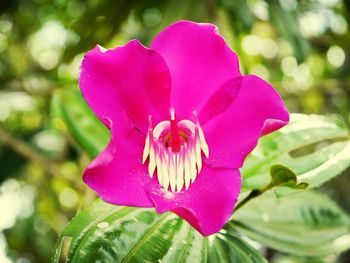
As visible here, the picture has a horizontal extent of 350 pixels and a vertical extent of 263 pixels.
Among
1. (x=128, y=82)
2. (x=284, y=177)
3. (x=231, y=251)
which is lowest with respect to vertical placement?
(x=231, y=251)

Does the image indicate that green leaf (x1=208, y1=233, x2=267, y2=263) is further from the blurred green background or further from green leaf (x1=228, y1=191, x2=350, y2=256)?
the blurred green background

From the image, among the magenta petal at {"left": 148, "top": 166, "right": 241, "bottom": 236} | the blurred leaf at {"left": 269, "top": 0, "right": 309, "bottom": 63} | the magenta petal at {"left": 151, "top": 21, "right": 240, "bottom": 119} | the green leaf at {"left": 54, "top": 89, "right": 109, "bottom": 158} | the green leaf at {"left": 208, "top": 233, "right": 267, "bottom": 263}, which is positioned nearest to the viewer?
the magenta petal at {"left": 148, "top": 166, "right": 241, "bottom": 236}

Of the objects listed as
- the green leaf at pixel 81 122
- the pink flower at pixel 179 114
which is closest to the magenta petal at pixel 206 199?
the pink flower at pixel 179 114

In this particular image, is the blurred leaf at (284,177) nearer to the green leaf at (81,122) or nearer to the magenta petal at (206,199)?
the magenta petal at (206,199)

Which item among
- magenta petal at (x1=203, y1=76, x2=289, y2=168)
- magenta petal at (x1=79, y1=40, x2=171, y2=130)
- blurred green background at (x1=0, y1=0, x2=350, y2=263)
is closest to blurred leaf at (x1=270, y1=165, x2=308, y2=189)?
magenta petal at (x1=203, y1=76, x2=289, y2=168)

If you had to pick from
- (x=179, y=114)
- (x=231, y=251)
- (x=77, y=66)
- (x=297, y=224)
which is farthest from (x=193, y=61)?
(x=77, y=66)

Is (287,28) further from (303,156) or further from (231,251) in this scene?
(231,251)
